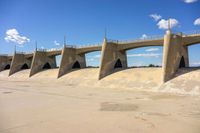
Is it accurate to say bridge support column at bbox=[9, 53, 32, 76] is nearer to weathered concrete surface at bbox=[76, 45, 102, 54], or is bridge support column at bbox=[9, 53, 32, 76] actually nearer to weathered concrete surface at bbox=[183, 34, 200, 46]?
weathered concrete surface at bbox=[76, 45, 102, 54]

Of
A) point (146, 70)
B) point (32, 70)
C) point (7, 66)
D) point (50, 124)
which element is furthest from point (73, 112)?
point (7, 66)

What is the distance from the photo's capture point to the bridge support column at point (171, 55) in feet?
104

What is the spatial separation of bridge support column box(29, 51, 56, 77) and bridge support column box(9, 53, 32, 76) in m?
9.39

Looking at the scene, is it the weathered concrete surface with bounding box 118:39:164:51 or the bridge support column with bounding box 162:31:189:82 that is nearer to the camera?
the bridge support column with bounding box 162:31:189:82

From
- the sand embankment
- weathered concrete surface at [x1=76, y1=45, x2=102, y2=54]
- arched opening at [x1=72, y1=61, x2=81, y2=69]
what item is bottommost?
the sand embankment

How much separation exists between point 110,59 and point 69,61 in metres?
12.2

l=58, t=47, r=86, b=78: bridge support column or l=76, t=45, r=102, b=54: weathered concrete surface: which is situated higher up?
l=76, t=45, r=102, b=54: weathered concrete surface

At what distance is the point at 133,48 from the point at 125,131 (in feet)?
105

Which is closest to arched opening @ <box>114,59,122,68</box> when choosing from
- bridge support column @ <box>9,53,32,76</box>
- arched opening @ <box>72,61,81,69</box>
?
arched opening @ <box>72,61,81,69</box>

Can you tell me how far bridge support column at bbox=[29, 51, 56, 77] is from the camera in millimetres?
58056

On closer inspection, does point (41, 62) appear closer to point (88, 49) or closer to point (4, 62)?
point (88, 49)

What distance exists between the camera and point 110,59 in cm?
4288

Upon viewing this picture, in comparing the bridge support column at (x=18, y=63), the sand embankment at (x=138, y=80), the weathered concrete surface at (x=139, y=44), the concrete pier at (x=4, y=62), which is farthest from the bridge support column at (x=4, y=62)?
the weathered concrete surface at (x=139, y=44)

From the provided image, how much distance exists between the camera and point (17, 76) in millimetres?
60062
